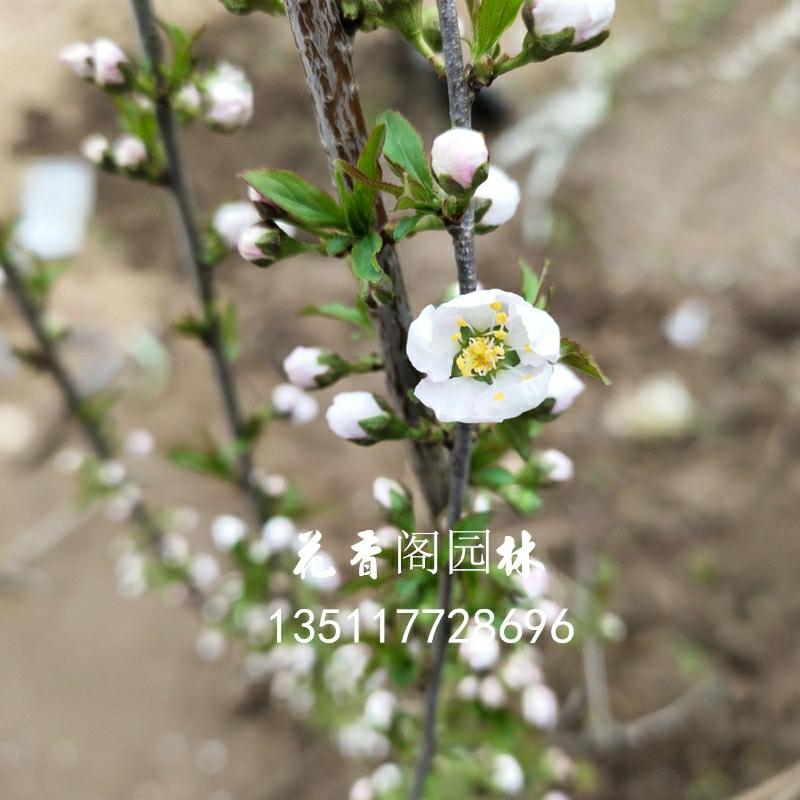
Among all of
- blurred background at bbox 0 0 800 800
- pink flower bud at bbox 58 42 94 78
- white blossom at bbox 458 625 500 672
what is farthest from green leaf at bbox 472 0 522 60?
blurred background at bbox 0 0 800 800

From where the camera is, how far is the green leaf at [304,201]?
738mm

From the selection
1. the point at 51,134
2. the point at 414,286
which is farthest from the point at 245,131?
the point at 414,286

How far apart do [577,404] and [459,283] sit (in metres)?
2.29

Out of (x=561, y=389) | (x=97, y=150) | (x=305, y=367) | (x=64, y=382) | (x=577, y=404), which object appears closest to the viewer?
(x=561, y=389)

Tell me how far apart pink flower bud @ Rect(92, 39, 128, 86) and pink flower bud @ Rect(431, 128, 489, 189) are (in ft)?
2.06

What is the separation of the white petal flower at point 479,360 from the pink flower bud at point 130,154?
65 cm

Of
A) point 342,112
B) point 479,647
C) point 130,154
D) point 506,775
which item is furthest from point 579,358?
point 506,775

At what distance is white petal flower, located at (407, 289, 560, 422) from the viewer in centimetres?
70

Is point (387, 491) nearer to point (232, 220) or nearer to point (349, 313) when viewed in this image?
point (349, 313)

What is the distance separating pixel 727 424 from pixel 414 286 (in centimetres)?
134

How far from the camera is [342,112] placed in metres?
0.76

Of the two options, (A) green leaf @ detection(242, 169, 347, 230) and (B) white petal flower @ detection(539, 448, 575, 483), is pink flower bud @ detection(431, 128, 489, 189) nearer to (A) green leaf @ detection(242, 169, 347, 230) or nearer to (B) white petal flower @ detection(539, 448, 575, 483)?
(A) green leaf @ detection(242, 169, 347, 230)

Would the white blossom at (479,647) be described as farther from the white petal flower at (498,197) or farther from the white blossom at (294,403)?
the white petal flower at (498,197)

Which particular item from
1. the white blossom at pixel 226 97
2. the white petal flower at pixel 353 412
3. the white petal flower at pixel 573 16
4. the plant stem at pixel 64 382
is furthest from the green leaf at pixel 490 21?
the plant stem at pixel 64 382
